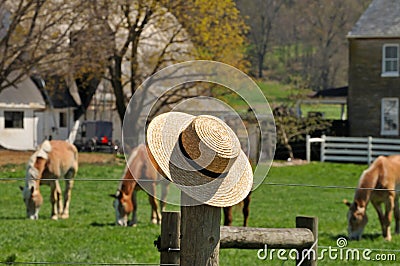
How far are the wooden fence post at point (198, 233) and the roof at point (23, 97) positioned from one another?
36060 mm

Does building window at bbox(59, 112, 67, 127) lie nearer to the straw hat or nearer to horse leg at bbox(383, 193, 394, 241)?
horse leg at bbox(383, 193, 394, 241)

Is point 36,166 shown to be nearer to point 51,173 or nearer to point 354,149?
point 51,173

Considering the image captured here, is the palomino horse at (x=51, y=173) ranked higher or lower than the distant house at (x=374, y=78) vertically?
lower

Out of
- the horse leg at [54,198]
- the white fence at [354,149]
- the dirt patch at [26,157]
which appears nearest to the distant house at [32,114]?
the dirt patch at [26,157]

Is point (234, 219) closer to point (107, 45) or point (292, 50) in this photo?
point (107, 45)

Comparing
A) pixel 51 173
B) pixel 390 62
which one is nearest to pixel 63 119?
pixel 390 62

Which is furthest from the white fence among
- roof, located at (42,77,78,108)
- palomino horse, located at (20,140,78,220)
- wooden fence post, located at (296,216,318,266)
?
wooden fence post, located at (296,216,318,266)

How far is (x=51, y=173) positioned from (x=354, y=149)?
2034 centimetres

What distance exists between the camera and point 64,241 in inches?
459

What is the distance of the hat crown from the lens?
170 inches

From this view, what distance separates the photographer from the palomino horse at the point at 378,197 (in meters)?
12.4

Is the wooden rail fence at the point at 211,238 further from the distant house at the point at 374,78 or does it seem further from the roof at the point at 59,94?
the roof at the point at 59,94

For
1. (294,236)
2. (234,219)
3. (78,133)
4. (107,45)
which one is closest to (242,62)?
(107,45)

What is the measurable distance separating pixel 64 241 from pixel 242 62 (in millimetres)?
25646
